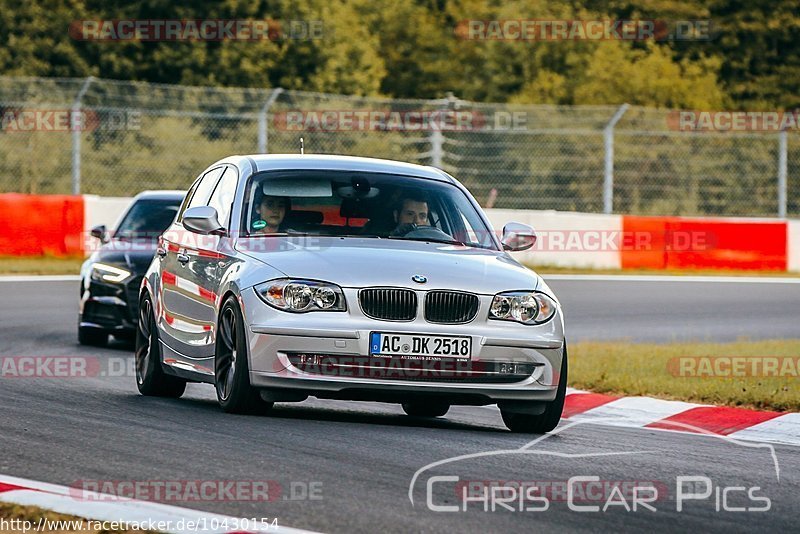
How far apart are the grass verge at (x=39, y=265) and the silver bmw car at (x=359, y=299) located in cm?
1417

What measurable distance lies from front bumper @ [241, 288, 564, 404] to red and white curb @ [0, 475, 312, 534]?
7.42ft

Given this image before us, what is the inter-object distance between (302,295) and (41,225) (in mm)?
17635

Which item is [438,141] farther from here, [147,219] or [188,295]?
[188,295]

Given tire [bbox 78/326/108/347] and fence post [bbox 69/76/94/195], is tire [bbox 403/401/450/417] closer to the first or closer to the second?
tire [bbox 78/326/108/347]

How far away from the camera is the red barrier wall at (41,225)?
2556 cm

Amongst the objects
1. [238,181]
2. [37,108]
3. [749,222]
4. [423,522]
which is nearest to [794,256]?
[749,222]

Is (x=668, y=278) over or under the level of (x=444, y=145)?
under

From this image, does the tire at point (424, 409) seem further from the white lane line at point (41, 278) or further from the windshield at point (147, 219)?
the white lane line at point (41, 278)

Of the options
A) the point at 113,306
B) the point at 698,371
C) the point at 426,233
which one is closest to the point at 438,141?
the point at 113,306

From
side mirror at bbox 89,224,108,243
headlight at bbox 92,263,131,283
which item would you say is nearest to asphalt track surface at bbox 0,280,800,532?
headlight at bbox 92,263,131,283

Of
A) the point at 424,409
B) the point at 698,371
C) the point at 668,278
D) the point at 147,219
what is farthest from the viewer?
the point at 668,278

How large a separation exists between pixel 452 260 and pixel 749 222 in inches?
743

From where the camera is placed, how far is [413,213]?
10.0 m

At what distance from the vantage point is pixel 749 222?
27422mm
